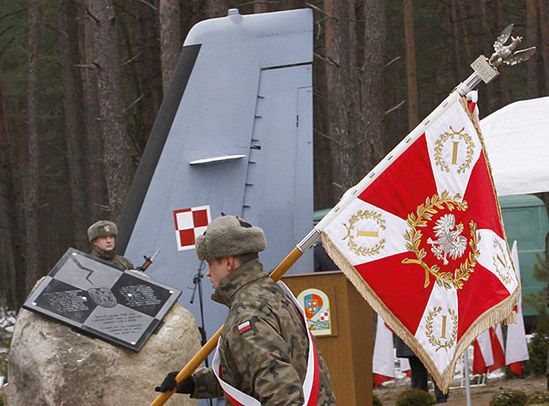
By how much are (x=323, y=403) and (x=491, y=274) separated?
178 cm

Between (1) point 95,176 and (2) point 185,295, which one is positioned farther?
(1) point 95,176

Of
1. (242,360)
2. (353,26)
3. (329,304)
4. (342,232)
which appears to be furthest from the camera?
(353,26)

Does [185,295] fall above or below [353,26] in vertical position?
below

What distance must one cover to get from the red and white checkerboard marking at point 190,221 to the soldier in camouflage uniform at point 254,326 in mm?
3959

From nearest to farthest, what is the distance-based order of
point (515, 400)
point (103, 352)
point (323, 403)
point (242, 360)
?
point (242, 360), point (323, 403), point (103, 352), point (515, 400)

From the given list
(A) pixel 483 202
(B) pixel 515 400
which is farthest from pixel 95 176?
(A) pixel 483 202

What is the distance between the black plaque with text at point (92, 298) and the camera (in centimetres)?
746

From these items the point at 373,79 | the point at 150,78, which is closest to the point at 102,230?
the point at 373,79

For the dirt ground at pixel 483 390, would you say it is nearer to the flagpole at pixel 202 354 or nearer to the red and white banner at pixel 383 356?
the red and white banner at pixel 383 356

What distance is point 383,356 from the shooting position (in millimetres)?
12438

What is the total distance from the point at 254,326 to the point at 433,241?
1899 mm

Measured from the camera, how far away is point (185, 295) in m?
8.41

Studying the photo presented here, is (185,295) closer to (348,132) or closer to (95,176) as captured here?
(348,132)

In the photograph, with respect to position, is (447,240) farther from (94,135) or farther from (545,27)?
(94,135)
